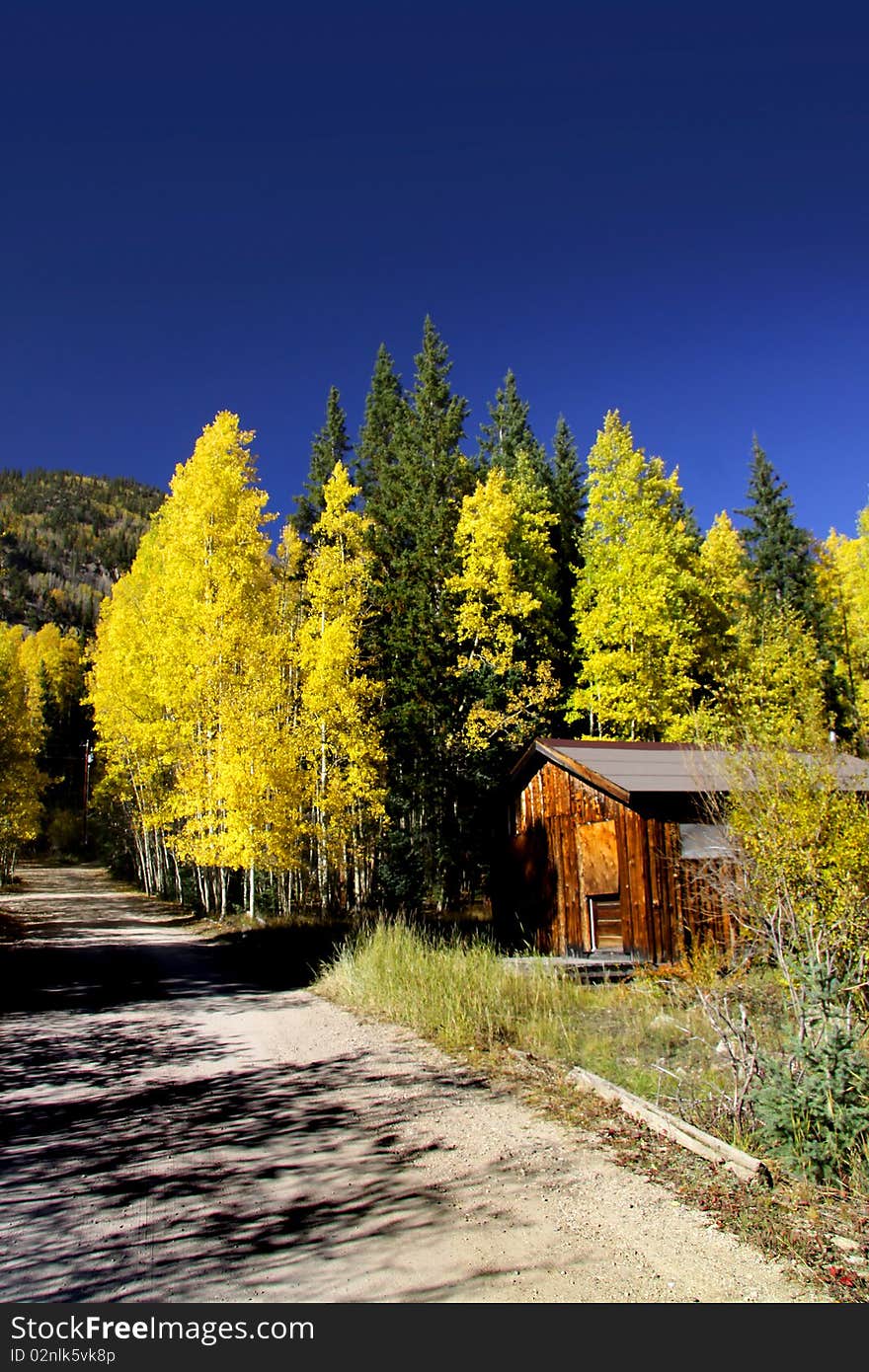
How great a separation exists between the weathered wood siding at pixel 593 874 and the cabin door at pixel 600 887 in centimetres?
2

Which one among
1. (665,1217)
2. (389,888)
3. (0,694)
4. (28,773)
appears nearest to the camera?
(665,1217)

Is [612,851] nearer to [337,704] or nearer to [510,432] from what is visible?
[337,704]

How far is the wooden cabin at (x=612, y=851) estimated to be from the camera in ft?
51.9

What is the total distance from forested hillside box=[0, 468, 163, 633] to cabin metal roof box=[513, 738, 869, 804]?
87817 mm

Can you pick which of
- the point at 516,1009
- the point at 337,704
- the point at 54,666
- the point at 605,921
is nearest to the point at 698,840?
the point at 605,921

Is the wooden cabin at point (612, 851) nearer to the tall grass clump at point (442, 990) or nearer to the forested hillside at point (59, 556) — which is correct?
the tall grass clump at point (442, 990)

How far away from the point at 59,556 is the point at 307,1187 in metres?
179

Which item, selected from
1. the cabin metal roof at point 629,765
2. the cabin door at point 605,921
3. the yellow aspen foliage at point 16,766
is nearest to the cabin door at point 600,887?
the cabin door at point 605,921

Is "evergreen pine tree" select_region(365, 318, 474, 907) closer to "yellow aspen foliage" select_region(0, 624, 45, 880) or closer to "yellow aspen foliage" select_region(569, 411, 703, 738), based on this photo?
"yellow aspen foliage" select_region(569, 411, 703, 738)

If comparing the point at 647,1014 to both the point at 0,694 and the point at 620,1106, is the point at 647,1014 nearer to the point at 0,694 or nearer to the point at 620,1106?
the point at 620,1106

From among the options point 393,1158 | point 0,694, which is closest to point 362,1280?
point 393,1158

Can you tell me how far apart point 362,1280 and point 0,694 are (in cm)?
2198

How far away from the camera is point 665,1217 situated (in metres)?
4.50

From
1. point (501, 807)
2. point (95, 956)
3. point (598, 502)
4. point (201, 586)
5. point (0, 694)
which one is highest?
point (598, 502)
